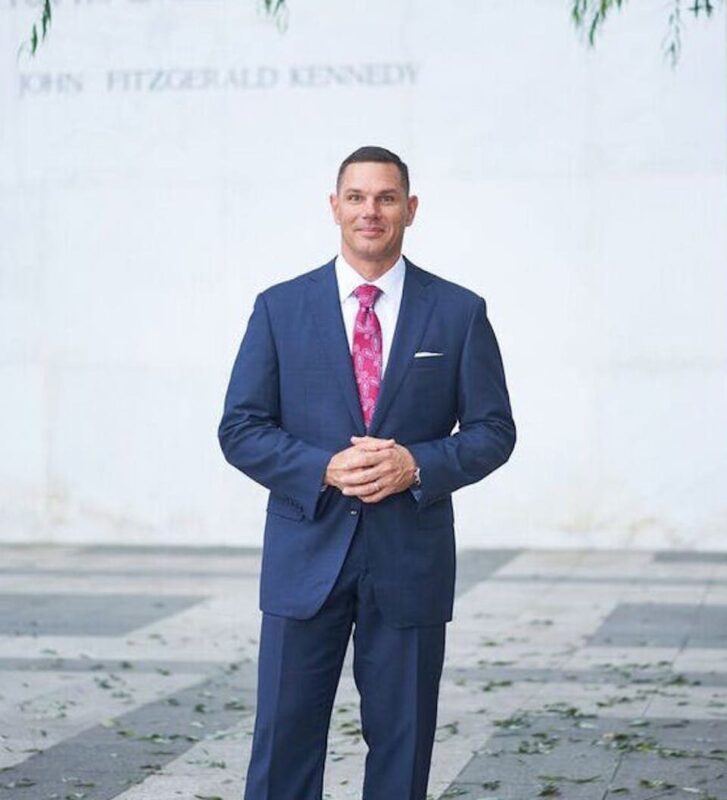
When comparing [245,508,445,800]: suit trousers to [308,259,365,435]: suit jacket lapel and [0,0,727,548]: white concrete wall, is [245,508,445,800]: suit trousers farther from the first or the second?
[0,0,727,548]: white concrete wall

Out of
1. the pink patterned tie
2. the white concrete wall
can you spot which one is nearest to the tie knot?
the pink patterned tie

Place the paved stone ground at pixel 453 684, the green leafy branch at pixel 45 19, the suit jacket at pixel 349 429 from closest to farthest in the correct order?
the suit jacket at pixel 349 429
the green leafy branch at pixel 45 19
the paved stone ground at pixel 453 684

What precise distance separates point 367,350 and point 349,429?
0.66 feet

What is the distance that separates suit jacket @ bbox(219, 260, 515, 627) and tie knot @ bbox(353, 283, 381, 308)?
0.20 ft

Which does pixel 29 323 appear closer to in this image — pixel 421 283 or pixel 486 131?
pixel 486 131

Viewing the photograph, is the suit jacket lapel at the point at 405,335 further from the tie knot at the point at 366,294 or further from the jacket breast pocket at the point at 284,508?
the jacket breast pocket at the point at 284,508

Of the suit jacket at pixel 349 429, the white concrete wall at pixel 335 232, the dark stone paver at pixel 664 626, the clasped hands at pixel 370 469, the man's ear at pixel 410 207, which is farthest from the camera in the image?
the white concrete wall at pixel 335 232

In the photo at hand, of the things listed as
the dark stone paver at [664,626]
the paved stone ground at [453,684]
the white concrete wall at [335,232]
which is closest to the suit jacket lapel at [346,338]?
the paved stone ground at [453,684]

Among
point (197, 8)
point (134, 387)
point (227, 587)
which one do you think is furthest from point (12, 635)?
point (197, 8)

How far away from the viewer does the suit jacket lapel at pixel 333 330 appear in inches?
180

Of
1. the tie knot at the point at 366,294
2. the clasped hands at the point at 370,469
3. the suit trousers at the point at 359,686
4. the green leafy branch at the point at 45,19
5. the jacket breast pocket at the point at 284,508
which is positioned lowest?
the suit trousers at the point at 359,686

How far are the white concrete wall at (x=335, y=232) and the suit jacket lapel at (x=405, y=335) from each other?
11445 mm

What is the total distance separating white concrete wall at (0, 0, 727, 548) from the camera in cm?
1597

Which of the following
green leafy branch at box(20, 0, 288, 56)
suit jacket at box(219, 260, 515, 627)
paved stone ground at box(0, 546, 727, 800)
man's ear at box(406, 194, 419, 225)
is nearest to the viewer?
suit jacket at box(219, 260, 515, 627)
